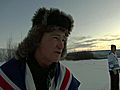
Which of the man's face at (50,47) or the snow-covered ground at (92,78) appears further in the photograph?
the snow-covered ground at (92,78)

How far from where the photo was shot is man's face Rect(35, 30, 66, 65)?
2.29 metres

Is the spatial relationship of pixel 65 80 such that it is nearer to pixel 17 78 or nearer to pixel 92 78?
pixel 17 78

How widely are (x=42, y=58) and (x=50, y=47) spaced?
0.12 meters

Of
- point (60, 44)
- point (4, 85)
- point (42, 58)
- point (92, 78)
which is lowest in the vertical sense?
point (92, 78)

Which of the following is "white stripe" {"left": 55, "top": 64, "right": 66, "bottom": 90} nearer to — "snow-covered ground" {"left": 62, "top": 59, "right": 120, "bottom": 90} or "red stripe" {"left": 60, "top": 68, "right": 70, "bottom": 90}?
"red stripe" {"left": 60, "top": 68, "right": 70, "bottom": 90}

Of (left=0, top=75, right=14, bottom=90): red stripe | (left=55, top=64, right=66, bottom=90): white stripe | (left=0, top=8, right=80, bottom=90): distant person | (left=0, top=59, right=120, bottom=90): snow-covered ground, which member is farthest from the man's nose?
(left=0, top=59, right=120, bottom=90): snow-covered ground

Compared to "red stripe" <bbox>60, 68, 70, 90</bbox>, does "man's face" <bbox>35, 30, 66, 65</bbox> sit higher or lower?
higher

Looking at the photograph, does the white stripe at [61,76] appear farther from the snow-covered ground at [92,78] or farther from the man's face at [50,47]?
the snow-covered ground at [92,78]

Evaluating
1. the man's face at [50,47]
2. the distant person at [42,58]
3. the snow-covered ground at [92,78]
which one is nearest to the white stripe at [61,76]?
the distant person at [42,58]

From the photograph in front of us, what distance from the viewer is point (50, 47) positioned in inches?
90.6

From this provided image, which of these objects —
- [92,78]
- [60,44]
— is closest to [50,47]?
[60,44]

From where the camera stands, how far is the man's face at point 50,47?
229cm

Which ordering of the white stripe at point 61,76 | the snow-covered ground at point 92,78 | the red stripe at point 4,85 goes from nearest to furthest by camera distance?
the red stripe at point 4,85 < the white stripe at point 61,76 < the snow-covered ground at point 92,78

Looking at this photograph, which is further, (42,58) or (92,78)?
(92,78)
